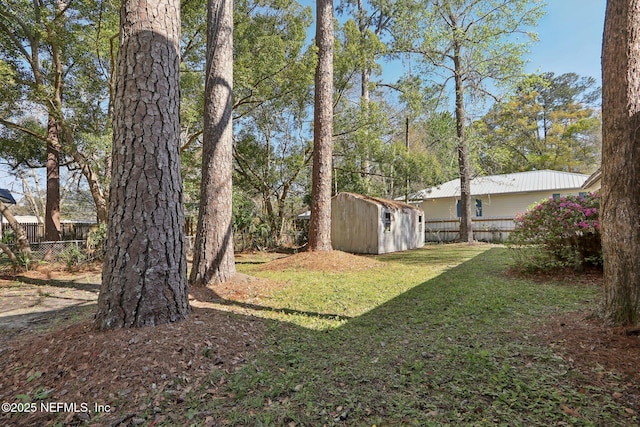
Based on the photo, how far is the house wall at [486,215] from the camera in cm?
1636

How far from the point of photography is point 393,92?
18391 mm

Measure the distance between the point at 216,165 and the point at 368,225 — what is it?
768 centimetres

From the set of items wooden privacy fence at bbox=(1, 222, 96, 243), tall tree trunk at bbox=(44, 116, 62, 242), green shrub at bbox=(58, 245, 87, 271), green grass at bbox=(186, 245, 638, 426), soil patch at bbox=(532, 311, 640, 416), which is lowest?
green grass at bbox=(186, 245, 638, 426)

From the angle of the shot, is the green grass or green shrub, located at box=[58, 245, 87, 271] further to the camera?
green shrub, located at box=[58, 245, 87, 271]

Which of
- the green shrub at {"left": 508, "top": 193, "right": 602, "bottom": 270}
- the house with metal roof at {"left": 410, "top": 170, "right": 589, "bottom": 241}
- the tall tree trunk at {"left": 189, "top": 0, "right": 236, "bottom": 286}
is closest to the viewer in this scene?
the tall tree trunk at {"left": 189, "top": 0, "right": 236, "bottom": 286}

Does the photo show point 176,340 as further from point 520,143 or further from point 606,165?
point 520,143

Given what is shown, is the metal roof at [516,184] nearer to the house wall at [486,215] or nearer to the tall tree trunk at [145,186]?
the house wall at [486,215]

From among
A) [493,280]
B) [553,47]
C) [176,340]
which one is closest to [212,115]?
[176,340]

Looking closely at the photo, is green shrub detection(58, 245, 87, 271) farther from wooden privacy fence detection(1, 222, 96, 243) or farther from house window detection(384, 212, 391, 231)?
house window detection(384, 212, 391, 231)

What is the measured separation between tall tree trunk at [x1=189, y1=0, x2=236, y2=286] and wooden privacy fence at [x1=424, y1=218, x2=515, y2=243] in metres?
14.7

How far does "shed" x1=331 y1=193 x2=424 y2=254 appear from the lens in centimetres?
1196

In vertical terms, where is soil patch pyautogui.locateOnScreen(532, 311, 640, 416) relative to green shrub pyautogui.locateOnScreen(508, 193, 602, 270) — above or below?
below

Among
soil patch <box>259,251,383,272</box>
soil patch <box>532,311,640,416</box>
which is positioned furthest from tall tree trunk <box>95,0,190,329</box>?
soil patch <box>259,251,383,272</box>

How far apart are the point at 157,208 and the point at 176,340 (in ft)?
3.80
